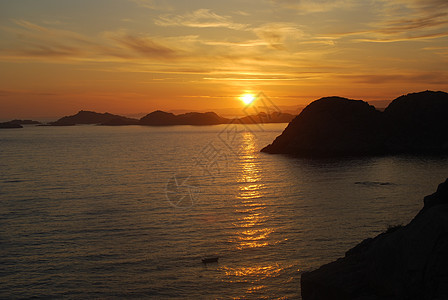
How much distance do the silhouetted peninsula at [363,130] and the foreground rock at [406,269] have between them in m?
120

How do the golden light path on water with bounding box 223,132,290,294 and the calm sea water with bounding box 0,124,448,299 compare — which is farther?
the golden light path on water with bounding box 223,132,290,294

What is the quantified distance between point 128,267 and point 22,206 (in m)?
32.6

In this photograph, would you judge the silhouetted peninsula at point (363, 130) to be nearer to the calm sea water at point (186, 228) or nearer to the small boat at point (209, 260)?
the calm sea water at point (186, 228)

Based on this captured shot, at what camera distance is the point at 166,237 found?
4378cm

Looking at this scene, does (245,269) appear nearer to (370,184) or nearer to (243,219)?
(243,219)

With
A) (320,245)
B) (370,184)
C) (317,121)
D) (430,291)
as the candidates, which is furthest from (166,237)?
(317,121)

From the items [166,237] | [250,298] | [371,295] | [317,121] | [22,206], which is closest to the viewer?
[371,295]

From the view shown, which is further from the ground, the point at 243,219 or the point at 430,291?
the point at 430,291

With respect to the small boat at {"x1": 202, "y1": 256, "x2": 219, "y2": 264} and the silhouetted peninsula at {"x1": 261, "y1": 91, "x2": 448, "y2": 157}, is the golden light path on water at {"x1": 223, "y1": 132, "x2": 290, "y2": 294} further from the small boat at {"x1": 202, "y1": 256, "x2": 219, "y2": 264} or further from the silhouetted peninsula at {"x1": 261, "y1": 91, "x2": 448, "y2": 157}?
the silhouetted peninsula at {"x1": 261, "y1": 91, "x2": 448, "y2": 157}

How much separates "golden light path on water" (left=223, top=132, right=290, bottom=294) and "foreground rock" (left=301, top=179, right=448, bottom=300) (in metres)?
9.49

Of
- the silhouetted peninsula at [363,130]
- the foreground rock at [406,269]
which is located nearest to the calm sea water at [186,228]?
the foreground rock at [406,269]

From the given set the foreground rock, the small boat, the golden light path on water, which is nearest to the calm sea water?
the golden light path on water

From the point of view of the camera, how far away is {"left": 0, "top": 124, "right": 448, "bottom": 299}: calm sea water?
32.3 meters

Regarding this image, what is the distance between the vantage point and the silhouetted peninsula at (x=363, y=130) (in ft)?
481
